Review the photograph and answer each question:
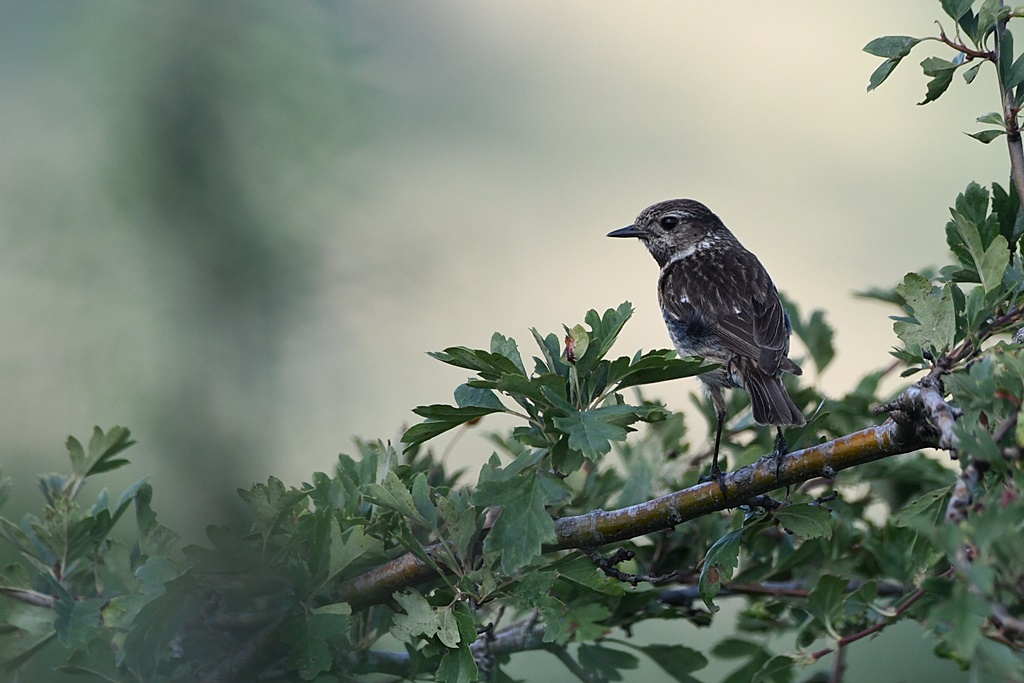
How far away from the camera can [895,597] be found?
98.0 inches

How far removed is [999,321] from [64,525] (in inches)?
71.1

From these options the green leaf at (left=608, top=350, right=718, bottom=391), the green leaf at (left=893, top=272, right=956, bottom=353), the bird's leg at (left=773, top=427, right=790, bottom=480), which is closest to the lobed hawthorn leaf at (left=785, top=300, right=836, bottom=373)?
the bird's leg at (left=773, top=427, right=790, bottom=480)

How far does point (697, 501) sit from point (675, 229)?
10.3ft

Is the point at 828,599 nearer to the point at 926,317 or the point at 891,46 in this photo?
the point at 926,317

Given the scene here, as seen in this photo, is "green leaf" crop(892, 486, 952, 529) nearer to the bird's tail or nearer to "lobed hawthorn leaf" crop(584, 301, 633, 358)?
"lobed hawthorn leaf" crop(584, 301, 633, 358)

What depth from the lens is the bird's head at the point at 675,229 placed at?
15.6 ft

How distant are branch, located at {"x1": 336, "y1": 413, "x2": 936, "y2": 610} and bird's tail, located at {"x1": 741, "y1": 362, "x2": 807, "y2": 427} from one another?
0.77 m

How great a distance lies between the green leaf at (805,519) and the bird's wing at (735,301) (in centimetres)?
103

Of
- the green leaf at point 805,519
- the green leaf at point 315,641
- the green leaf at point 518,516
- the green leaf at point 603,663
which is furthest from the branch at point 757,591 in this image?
the green leaf at point 315,641

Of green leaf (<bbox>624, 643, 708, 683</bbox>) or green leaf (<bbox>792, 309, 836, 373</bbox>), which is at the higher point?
green leaf (<bbox>792, 309, 836, 373</bbox>)

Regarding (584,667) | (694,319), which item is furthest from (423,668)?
(694,319)

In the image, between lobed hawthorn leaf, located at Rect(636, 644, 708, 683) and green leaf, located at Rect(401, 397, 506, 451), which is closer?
green leaf, located at Rect(401, 397, 506, 451)

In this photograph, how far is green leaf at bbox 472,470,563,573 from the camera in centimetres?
172

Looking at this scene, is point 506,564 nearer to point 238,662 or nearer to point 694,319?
point 238,662
